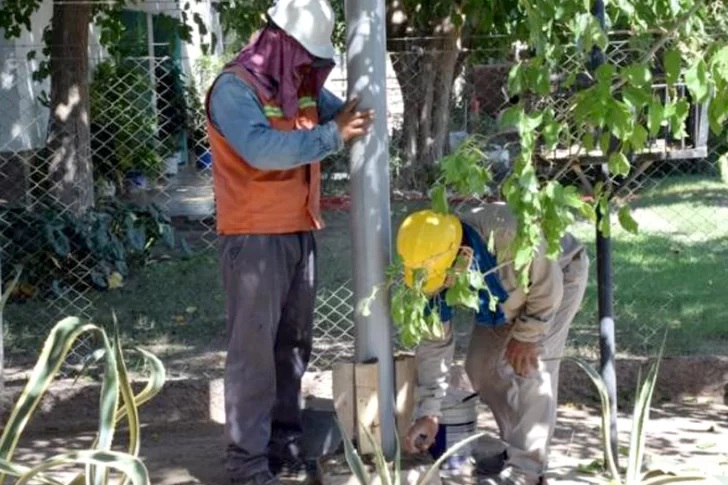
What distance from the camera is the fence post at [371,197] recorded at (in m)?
5.10

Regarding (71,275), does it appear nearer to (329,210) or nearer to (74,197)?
(74,197)

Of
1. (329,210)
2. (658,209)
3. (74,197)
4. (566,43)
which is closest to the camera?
(566,43)

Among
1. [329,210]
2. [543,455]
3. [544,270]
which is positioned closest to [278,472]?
[543,455]

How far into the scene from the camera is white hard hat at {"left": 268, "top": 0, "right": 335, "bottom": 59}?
527 centimetres

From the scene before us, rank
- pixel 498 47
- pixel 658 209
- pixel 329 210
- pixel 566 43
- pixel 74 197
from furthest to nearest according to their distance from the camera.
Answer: pixel 658 209
pixel 74 197
pixel 329 210
pixel 498 47
pixel 566 43

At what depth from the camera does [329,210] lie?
9531mm

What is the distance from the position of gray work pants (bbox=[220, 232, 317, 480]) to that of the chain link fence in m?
1.11

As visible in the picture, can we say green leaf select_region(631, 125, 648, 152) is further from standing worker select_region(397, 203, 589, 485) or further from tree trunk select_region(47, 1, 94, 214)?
tree trunk select_region(47, 1, 94, 214)

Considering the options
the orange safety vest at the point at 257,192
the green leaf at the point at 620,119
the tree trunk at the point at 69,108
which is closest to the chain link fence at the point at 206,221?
the tree trunk at the point at 69,108

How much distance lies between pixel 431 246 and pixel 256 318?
3.31 ft

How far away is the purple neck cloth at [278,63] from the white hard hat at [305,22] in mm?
31

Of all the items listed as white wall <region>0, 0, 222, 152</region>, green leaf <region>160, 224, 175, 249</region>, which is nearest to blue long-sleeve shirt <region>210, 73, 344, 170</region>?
green leaf <region>160, 224, 175, 249</region>

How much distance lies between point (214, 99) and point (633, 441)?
2.21 m

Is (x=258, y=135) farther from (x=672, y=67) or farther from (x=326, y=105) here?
(x=672, y=67)
